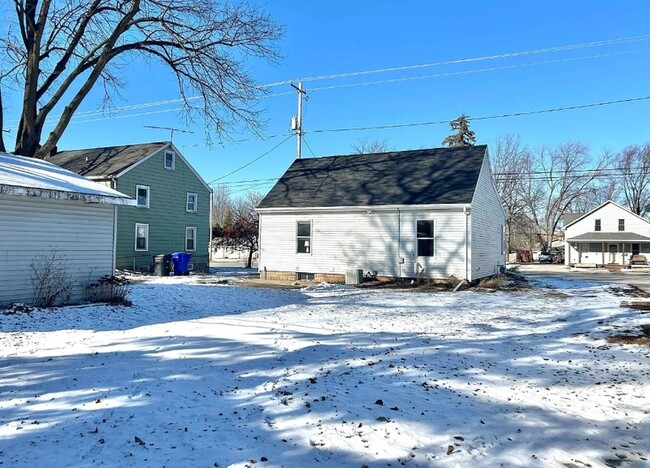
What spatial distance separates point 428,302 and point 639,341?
537 centimetres

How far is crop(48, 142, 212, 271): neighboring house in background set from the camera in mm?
22906

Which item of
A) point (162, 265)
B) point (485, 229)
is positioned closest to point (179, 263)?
point (162, 265)

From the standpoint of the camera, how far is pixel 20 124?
15031 millimetres

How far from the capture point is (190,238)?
2708 cm

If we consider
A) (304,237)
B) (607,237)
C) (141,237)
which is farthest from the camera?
(607,237)

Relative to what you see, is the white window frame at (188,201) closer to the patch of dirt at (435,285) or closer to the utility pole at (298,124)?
the utility pole at (298,124)

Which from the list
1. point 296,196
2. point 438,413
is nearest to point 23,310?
point 438,413

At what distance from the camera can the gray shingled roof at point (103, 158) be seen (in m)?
23.4

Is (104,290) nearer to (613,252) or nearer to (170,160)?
(170,160)

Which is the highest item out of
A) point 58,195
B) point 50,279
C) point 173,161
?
point 173,161

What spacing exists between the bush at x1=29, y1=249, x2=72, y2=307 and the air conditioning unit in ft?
32.2

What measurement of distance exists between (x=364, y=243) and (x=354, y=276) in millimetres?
1520

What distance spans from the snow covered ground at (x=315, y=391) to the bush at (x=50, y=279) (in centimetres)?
91

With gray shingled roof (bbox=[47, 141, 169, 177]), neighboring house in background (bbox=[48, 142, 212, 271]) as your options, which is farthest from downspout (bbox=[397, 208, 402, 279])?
gray shingled roof (bbox=[47, 141, 169, 177])
